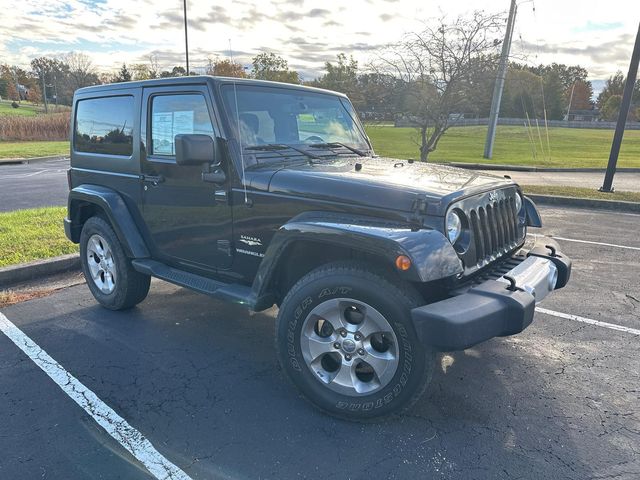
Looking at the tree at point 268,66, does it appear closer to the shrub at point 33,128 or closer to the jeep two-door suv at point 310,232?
the shrub at point 33,128

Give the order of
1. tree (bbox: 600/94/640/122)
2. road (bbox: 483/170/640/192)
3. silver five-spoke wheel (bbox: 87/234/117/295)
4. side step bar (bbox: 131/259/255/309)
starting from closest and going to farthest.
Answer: side step bar (bbox: 131/259/255/309)
silver five-spoke wheel (bbox: 87/234/117/295)
road (bbox: 483/170/640/192)
tree (bbox: 600/94/640/122)

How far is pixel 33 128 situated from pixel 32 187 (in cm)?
2387

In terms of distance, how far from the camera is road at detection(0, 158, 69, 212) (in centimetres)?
964

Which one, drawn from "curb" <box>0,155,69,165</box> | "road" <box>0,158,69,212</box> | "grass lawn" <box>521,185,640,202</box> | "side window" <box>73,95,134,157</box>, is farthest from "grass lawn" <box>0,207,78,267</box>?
"curb" <box>0,155,69,165</box>

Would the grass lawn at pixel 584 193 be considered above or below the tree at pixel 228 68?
below

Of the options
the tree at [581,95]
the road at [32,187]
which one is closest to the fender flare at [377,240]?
the road at [32,187]

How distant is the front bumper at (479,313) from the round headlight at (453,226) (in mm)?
312

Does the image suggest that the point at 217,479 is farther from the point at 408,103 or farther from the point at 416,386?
the point at 408,103

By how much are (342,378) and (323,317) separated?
39 cm

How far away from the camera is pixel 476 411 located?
9.78 ft

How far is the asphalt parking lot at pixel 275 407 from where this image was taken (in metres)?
2.51

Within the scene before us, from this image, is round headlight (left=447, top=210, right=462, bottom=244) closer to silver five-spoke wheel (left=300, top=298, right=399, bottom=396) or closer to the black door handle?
silver five-spoke wheel (left=300, top=298, right=399, bottom=396)

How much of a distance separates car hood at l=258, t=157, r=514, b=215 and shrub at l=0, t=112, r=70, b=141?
110 ft

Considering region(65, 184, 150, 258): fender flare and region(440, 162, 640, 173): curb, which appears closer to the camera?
region(65, 184, 150, 258): fender flare
